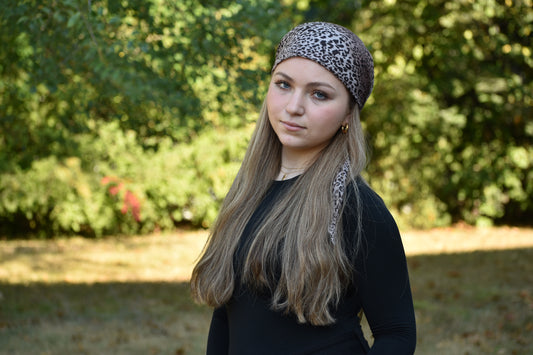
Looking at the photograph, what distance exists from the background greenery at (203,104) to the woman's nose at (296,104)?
1.99 metres

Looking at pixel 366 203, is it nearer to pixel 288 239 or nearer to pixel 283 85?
pixel 288 239

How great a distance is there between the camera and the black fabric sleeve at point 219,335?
196 centimetres

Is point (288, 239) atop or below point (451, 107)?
atop

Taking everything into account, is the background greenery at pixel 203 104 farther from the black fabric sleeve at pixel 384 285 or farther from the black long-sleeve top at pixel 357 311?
the black fabric sleeve at pixel 384 285

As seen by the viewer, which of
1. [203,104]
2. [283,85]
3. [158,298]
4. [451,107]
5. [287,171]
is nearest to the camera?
[283,85]

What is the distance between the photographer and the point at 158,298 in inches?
291

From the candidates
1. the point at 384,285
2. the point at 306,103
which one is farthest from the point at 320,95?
the point at 384,285

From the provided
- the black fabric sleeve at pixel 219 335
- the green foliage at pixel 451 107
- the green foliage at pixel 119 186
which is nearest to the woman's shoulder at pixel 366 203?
the black fabric sleeve at pixel 219 335

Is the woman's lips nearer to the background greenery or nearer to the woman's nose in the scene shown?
the woman's nose

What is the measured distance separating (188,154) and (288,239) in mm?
10789

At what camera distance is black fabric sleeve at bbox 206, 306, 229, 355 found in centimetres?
196

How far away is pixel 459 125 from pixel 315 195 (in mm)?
10933

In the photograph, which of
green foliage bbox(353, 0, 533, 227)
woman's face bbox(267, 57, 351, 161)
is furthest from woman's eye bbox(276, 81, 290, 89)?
green foliage bbox(353, 0, 533, 227)

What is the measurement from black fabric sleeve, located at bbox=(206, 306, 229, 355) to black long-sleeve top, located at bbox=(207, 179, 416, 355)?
81 millimetres
